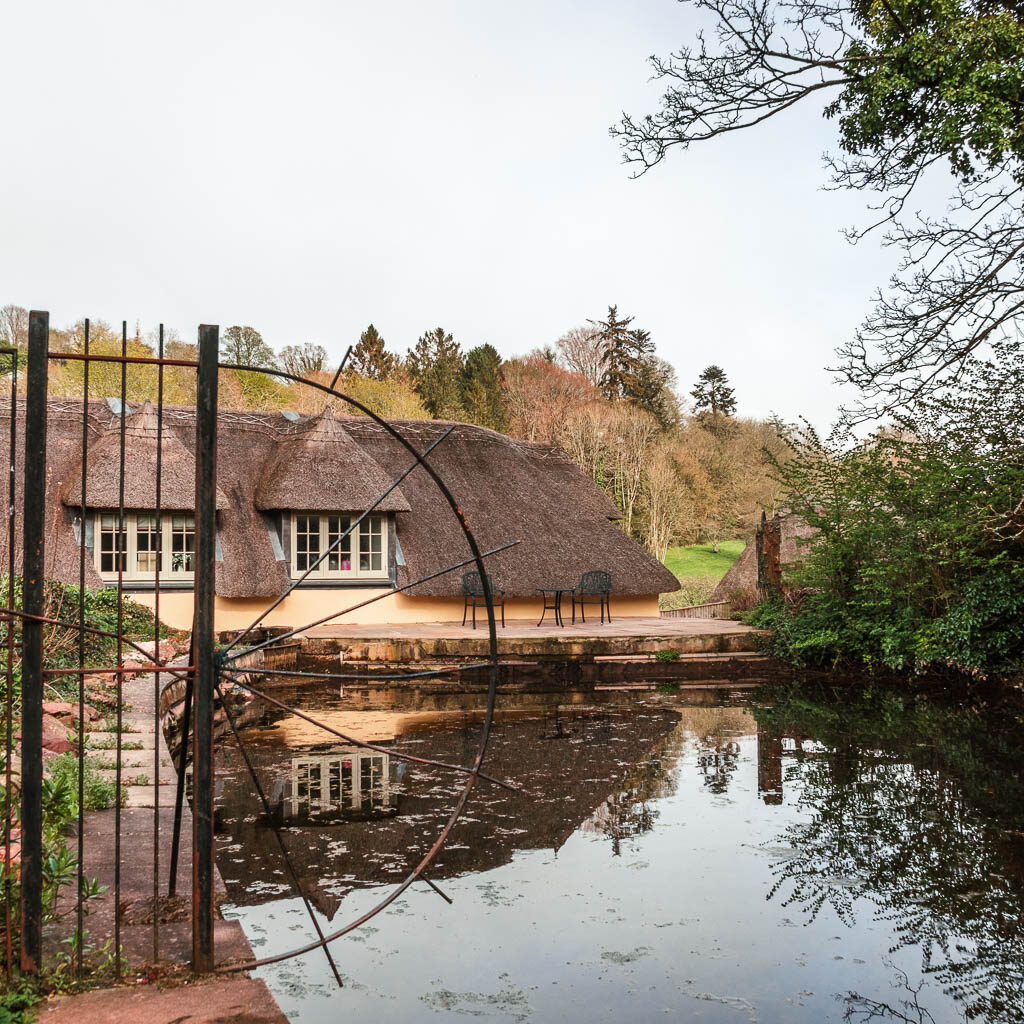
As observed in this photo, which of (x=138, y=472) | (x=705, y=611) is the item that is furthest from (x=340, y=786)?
(x=705, y=611)

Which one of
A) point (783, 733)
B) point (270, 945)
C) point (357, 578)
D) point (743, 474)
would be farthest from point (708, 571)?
point (270, 945)

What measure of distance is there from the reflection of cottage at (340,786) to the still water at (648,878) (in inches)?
1.3

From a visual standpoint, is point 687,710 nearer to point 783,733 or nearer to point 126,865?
point 783,733

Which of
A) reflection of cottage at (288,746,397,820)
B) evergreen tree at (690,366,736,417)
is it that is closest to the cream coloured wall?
reflection of cottage at (288,746,397,820)

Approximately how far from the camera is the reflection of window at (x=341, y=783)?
5.80m

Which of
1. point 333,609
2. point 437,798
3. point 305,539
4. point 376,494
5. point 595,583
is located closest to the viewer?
point 437,798

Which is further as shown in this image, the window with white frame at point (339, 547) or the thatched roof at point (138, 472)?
the window with white frame at point (339, 547)

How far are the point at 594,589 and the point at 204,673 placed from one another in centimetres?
1210

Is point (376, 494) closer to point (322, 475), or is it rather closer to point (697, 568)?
point (322, 475)

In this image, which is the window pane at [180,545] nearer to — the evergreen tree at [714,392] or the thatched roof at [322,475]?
the thatched roof at [322,475]

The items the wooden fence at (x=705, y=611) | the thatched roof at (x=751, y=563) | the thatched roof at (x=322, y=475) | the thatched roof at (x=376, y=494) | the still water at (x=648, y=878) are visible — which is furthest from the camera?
the wooden fence at (x=705, y=611)

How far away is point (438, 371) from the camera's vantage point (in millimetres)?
36125

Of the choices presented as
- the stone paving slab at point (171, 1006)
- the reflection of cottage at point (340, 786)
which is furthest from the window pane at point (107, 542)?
the stone paving slab at point (171, 1006)

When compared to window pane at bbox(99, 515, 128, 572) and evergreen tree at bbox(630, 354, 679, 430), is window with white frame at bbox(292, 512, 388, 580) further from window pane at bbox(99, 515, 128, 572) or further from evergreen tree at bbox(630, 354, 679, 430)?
evergreen tree at bbox(630, 354, 679, 430)
